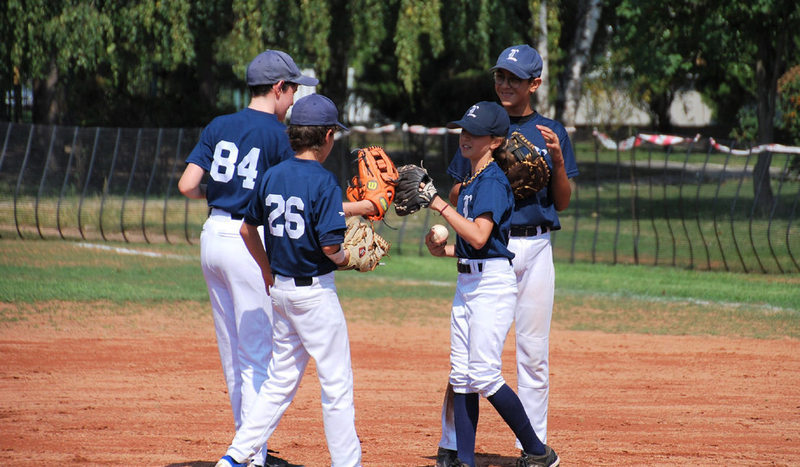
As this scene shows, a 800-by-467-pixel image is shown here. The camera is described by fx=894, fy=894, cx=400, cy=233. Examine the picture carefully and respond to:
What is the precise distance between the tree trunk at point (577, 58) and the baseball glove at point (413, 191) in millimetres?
18569

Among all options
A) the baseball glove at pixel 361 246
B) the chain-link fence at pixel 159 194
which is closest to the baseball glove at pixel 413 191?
the baseball glove at pixel 361 246

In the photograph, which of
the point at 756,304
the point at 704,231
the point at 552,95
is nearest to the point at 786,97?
the point at 704,231

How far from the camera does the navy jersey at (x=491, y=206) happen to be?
14.4 ft

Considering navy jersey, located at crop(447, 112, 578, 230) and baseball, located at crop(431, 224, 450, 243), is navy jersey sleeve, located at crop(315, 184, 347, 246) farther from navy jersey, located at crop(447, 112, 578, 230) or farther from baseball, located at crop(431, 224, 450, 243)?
navy jersey, located at crop(447, 112, 578, 230)

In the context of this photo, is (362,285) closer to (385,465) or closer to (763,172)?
(763,172)

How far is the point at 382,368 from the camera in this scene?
302 inches

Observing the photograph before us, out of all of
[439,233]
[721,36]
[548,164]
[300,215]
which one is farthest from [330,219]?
[721,36]

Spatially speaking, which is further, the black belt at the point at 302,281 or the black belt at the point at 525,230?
the black belt at the point at 525,230

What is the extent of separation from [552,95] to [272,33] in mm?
19454

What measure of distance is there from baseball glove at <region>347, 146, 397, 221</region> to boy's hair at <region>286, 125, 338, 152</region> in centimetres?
26

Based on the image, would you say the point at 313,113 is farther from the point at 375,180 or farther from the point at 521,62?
the point at 521,62

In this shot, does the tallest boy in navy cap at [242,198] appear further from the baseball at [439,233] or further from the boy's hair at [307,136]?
the baseball at [439,233]

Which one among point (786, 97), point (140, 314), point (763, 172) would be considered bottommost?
point (140, 314)

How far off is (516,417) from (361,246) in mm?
1185
